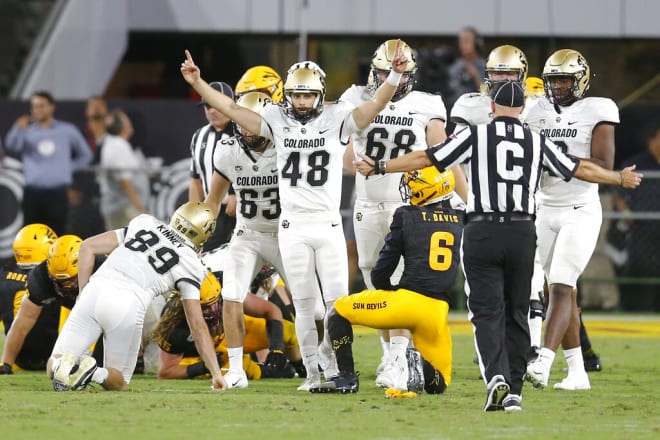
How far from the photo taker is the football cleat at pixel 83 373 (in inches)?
319

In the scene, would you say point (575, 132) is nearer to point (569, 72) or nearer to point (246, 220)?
point (569, 72)

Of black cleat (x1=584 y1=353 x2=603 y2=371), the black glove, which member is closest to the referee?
the black glove

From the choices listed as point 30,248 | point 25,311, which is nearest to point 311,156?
point 25,311

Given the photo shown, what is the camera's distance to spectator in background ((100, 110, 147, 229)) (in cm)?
1518

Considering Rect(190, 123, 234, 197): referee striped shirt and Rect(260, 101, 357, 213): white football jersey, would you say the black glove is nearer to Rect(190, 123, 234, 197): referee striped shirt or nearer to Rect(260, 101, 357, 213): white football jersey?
Rect(190, 123, 234, 197): referee striped shirt

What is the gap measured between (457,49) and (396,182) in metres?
8.91

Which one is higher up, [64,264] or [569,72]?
[569,72]

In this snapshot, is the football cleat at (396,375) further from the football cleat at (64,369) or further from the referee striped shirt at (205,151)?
the referee striped shirt at (205,151)

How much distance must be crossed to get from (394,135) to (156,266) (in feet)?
5.96

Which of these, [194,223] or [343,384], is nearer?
[343,384]

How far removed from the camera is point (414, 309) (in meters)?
8.12

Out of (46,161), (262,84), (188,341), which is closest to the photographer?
(188,341)

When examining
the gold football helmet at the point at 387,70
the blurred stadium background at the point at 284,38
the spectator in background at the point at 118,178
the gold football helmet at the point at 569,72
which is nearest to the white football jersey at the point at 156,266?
the gold football helmet at the point at 387,70

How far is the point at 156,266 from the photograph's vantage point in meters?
8.34
